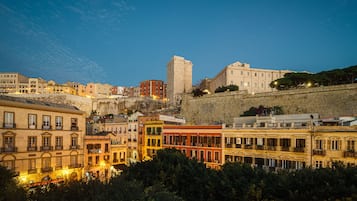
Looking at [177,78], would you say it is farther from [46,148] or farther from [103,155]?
[46,148]

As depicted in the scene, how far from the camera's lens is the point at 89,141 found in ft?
Result: 118

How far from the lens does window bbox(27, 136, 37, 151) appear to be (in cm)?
2752

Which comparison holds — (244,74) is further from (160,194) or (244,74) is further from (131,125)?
(160,194)

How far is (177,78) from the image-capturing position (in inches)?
4582

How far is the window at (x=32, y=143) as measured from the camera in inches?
1083

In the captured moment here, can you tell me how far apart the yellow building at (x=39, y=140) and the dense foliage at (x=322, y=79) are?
49489 mm

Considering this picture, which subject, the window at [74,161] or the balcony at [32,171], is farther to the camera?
the window at [74,161]

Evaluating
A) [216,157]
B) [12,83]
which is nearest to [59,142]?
[216,157]

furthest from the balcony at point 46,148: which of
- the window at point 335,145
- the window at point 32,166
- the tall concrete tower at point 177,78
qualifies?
the tall concrete tower at point 177,78

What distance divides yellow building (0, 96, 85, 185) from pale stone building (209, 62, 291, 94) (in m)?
58.2

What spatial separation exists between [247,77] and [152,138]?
52806 millimetres

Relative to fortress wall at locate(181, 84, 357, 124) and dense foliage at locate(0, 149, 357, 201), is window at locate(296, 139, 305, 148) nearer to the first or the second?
dense foliage at locate(0, 149, 357, 201)

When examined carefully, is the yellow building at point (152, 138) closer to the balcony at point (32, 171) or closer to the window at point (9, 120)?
the balcony at point (32, 171)

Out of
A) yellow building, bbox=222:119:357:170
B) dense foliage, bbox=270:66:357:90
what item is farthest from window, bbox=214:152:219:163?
dense foliage, bbox=270:66:357:90
